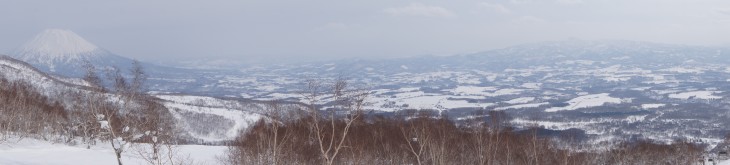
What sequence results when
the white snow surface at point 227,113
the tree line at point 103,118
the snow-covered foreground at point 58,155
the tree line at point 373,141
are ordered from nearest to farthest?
the tree line at point 373,141 < the tree line at point 103,118 < the snow-covered foreground at point 58,155 < the white snow surface at point 227,113

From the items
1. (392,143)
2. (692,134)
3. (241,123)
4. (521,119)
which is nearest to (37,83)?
(241,123)

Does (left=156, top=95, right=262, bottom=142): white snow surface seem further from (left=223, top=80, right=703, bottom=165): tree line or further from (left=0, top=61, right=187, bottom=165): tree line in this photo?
(left=223, top=80, right=703, bottom=165): tree line

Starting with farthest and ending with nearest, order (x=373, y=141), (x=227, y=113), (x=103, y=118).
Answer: (x=227, y=113)
(x=373, y=141)
(x=103, y=118)

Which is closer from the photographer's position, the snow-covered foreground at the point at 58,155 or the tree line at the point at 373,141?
the tree line at the point at 373,141

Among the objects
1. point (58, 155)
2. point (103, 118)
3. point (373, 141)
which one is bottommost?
point (373, 141)

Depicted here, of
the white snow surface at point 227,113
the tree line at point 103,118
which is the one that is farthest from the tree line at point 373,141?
the white snow surface at point 227,113

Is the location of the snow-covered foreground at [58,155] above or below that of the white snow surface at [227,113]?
above

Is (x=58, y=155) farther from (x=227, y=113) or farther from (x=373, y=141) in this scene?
(x=227, y=113)

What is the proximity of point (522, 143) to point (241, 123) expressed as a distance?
382ft

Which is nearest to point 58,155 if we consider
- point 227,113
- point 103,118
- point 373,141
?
point 103,118

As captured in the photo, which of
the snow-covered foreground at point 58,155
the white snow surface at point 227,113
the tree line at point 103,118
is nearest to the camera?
the tree line at point 103,118

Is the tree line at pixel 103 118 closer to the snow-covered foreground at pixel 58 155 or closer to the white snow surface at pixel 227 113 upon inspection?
the snow-covered foreground at pixel 58 155

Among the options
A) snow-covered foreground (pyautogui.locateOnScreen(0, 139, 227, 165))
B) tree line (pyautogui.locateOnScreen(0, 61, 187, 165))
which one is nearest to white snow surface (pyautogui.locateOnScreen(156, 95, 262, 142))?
tree line (pyautogui.locateOnScreen(0, 61, 187, 165))

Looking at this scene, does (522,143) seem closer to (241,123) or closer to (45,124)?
(45,124)
